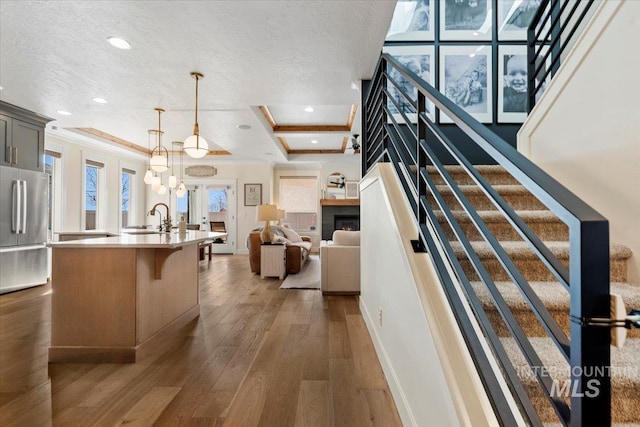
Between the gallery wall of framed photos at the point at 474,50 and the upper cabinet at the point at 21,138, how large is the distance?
5130 mm

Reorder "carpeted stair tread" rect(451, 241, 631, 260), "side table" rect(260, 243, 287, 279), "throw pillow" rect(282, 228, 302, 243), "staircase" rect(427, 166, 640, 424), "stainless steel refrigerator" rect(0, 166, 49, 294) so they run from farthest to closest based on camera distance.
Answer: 1. "throw pillow" rect(282, 228, 302, 243)
2. "side table" rect(260, 243, 287, 279)
3. "stainless steel refrigerator" rect(0, 166, 49, 294)
4. "carpeted stair tread" rect(451, 241, 631, 260)
5. "staircase" rect(427, 166, 640, 424)

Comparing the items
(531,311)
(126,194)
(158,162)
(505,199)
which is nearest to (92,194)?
(126,194)

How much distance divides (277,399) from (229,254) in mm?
7211

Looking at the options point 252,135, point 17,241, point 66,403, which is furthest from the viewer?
point 252,135

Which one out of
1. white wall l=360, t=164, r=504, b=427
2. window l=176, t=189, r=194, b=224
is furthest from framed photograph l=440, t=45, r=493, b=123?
window l=176, t=189, r=194, b=224

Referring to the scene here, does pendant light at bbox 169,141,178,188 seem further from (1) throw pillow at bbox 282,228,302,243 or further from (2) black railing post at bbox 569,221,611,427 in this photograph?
(2) black railing post at bbox 569,221,611,427

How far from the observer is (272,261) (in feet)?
17.4

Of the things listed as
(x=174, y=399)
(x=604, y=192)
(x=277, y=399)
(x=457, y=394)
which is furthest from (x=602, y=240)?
(x=174, y=399)

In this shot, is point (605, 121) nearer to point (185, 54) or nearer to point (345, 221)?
point (185, 54)

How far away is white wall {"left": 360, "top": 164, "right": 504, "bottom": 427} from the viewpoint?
3.29ft

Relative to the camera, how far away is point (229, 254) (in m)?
8.70

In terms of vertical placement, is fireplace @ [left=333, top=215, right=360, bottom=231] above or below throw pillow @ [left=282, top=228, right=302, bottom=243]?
above

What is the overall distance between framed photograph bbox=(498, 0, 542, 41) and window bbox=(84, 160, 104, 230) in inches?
301

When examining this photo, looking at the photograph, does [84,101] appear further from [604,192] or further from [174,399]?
[604,192]
